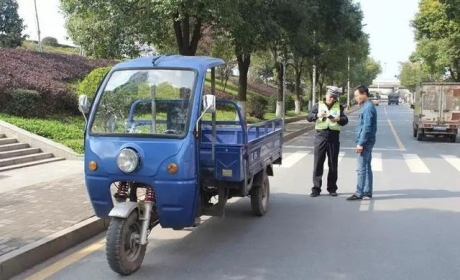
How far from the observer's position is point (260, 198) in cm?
744

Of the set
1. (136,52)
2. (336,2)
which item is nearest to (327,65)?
(336,2)

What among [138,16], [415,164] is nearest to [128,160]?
[415,164]

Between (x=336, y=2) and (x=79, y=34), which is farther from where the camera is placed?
(x=336, y=2)

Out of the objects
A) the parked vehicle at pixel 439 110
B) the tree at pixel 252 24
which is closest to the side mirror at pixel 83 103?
the tree at pixel 252 24

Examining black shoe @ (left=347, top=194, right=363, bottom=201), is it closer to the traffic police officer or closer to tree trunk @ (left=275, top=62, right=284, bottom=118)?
the traffic police officer

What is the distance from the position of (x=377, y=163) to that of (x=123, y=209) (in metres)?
10.0

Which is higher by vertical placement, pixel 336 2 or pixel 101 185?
pixel 336 2

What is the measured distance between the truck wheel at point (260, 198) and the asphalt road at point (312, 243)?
14cm

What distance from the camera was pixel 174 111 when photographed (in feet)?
17.5

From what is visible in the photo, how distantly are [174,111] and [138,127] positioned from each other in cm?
40

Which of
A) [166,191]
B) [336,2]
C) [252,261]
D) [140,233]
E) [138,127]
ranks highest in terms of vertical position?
[336,2]

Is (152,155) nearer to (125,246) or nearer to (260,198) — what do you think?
(125,246)

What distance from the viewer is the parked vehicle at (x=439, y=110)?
21609 mm

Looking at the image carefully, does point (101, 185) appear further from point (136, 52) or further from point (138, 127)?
point (136, 52)
